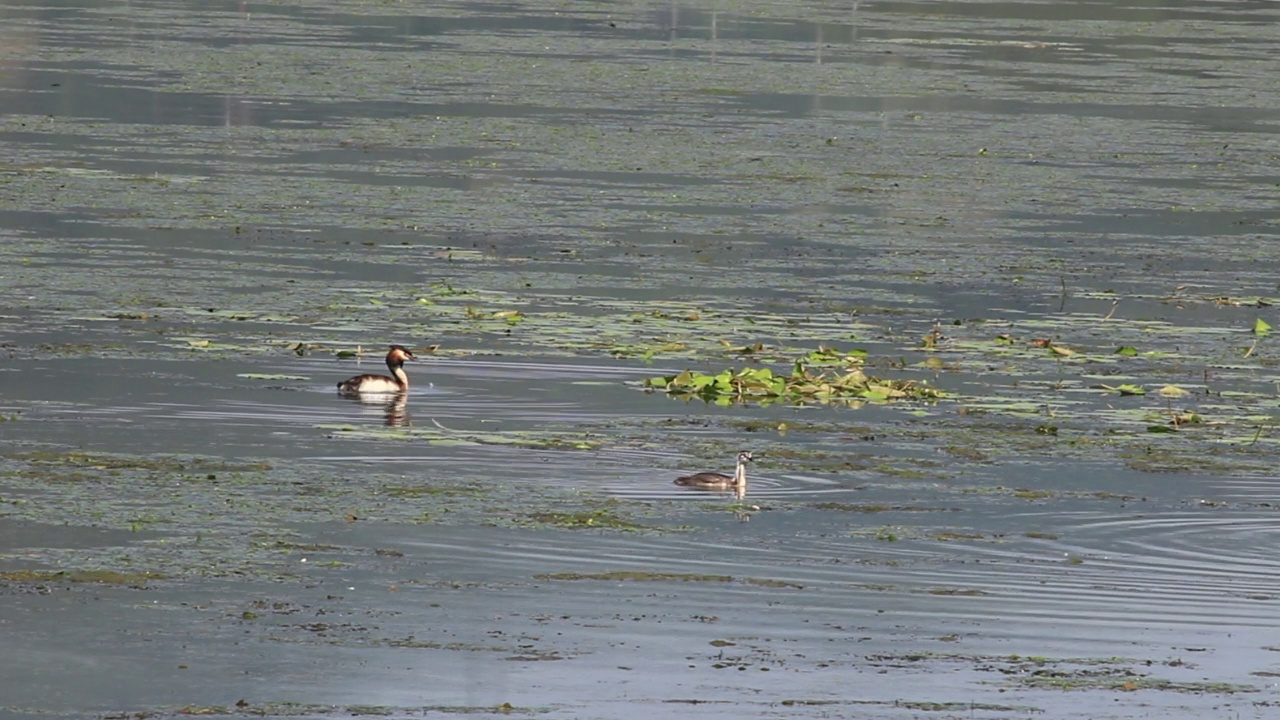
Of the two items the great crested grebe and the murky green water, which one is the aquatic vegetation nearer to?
the murky green water

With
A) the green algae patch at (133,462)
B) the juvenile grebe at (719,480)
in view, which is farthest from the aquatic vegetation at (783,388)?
the green algae patch at (133,462)

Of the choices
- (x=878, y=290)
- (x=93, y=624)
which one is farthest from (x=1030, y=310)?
(x=93, y=624)

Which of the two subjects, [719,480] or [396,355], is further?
[396,355]

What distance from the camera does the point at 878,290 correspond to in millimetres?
18453

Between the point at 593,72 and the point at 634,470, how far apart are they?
2368cm

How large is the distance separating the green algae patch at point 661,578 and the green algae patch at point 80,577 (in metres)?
1.52

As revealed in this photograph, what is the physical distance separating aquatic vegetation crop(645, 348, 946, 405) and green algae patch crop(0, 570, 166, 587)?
5082mm

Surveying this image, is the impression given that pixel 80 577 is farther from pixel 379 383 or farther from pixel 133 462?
pixel 379 383

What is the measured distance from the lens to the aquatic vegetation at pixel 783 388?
14.4m

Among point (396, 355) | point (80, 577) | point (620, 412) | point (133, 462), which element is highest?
point (396, 355)

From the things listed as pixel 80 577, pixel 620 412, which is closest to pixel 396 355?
pixel 620 412

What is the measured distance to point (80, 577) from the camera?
973 cm

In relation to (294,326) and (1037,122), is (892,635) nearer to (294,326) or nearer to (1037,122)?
(294,326)

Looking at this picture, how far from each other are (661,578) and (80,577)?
7.27 ft
